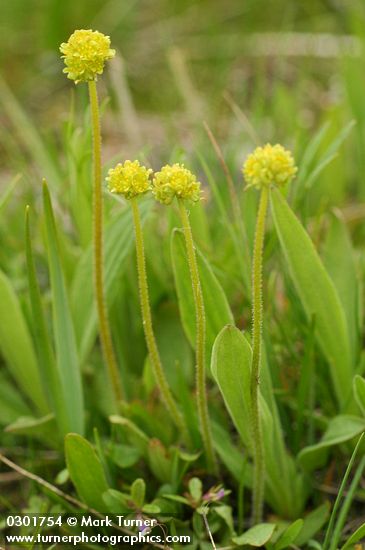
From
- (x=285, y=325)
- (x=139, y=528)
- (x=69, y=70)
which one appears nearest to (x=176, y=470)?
(x=139, y=528)

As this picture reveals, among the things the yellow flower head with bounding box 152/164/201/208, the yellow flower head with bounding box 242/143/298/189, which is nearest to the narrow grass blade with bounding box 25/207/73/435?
the yellow flower head with bounding box 152/164/201/208

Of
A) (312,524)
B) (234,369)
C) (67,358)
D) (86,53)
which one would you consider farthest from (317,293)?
(86,53)

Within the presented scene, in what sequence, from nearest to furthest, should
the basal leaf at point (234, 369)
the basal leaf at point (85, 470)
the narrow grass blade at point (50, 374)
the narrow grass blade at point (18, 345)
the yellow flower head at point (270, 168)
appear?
the yellow flower head at point (270, 168), the basal leaf at point (234, 369), the basal leaf at point (85, 470), the narrow grass blade at point (50, 374), the narrow grass blade at point (18, 345)

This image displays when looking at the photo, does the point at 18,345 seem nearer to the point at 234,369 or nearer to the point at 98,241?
the point at 98,241

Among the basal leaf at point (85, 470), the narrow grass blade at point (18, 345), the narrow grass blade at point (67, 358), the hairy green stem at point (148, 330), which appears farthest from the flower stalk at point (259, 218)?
the narrow grass blade at point (18, 345)

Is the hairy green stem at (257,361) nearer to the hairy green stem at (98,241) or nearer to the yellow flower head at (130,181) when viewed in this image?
the yellow flower head at (130,181)

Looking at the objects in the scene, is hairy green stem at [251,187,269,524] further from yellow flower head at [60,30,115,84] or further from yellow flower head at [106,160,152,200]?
yellow flower head at [60,30,115,84]
